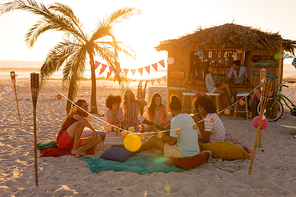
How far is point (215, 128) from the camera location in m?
4.78

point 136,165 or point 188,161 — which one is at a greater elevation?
point 188,161

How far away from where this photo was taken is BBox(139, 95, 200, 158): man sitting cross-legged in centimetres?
377

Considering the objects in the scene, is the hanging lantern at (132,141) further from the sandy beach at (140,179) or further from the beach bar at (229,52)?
the beach bar at (229,52)

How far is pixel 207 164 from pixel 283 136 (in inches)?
132

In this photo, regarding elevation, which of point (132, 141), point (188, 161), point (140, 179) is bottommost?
point (140, 179)

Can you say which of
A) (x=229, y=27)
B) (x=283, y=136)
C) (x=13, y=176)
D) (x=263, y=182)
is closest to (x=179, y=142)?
(x=263, y=182)

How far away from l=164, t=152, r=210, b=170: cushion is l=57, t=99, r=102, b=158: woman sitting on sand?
171cm

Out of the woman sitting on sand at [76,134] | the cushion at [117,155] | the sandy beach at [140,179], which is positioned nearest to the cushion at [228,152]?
the sandy beach at [140,179]

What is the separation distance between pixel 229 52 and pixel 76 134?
29.3 ft

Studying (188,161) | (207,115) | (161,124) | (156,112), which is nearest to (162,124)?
(161,124)

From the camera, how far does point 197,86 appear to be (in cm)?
977

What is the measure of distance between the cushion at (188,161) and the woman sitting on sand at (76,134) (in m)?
1.71

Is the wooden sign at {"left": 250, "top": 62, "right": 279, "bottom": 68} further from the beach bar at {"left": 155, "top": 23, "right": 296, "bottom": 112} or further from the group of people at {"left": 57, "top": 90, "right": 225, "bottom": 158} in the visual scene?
the group of people at {"left": 57, "top": 90, "right": 225, "bottom": 158}

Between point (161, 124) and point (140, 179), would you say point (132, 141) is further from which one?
point (161, 124)
